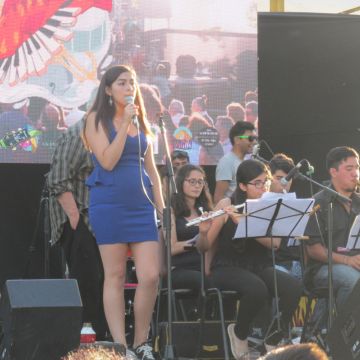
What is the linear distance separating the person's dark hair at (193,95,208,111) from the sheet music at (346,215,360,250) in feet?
9.26

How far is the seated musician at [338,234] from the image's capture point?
6012 mm

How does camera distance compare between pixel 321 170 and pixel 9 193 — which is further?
pixel 321 170

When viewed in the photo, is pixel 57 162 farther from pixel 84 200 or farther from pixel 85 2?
pixel 85 2

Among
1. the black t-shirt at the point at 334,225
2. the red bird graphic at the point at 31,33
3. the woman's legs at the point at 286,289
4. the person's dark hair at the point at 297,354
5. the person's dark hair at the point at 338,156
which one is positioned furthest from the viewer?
the red bird graphic at the point at 31,33

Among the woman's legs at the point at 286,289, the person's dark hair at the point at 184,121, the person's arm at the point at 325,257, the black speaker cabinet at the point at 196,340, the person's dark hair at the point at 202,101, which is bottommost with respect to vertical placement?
the black speaker cabinet at the point at 196,340

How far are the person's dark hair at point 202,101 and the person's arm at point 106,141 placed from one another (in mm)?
3255

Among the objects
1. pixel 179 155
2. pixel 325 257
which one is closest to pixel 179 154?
pixel 179 155

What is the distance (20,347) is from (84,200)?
2446 mm

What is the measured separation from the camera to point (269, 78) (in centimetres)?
889

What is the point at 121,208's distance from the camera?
4.91 metres

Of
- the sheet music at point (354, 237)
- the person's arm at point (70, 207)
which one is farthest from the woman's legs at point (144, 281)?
the sheet music at point (354, 237)

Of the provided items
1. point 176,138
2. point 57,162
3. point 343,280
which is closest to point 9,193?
point 176,138

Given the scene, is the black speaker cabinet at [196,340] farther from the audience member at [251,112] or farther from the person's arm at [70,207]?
the audience member at [251,112]

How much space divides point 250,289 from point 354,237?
0.75 metres
